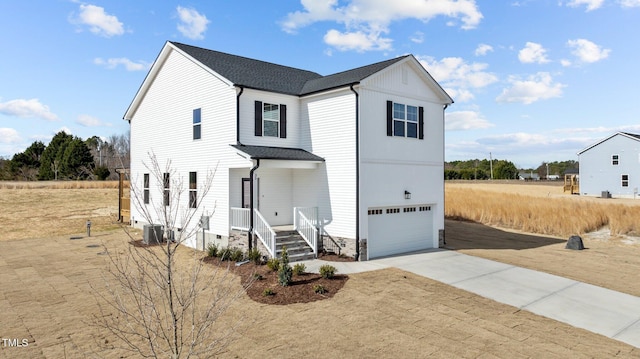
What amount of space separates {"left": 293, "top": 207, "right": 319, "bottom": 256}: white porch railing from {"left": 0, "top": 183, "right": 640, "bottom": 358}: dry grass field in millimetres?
2957

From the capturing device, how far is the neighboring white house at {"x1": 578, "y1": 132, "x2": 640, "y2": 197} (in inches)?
1693

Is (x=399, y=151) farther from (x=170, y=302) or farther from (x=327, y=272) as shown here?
(x=170, y=302)

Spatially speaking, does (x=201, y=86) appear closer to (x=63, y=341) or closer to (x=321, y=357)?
(x=63, y=341)

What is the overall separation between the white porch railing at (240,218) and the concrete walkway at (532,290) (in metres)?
2.89

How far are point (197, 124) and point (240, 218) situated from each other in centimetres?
519

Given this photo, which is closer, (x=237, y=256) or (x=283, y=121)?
(x=237, y=256)

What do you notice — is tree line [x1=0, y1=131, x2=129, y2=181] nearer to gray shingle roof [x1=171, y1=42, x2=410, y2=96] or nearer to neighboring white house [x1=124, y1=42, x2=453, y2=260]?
gray shingle roof [x1=171, y1=42, x2=410, y2=96]

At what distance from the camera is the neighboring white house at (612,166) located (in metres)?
43.0

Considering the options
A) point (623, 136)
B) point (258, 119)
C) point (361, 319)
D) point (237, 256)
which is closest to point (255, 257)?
point (237, 256)

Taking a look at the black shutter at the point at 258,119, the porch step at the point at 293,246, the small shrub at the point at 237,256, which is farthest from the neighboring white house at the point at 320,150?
the small shrub at the point at 237,256

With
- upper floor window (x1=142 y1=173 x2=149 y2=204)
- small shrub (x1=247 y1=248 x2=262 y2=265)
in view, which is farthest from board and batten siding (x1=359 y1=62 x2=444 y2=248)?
upper floor window (x1=142 y1=173 x2=149 y2=204)

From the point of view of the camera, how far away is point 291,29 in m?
18.6

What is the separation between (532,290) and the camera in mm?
11031

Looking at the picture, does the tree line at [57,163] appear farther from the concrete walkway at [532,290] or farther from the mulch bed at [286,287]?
the concrete walkway at [532,290]
